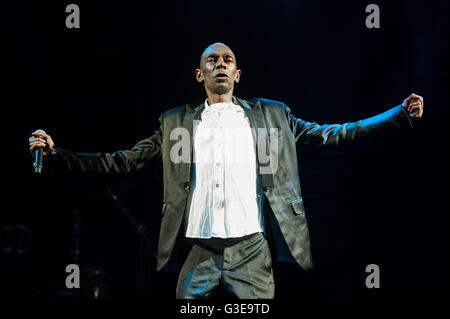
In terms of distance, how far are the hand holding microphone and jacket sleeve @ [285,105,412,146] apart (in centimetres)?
140

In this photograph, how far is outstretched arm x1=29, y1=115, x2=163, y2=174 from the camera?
2680 millimetres

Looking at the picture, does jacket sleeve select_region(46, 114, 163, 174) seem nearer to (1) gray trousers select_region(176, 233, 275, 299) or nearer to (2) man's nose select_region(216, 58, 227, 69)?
(2) man's nose select_region(216, 58, 227, 69)

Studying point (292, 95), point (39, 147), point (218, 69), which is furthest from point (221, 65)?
point (292, 95)

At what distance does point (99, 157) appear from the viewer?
2.81 m

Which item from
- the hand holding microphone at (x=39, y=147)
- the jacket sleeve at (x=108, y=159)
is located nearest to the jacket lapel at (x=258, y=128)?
the jacket sleeve at (x=108, y=159)

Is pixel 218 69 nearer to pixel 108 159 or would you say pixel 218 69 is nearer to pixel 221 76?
pixel 221 76

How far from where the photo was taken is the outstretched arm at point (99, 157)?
105 inches

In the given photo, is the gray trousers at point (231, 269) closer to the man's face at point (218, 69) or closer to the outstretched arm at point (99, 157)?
the outstretched arm at point (99, 157)

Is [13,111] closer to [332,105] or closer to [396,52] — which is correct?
[332,105]

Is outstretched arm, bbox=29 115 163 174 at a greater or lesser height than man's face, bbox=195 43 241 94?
lesser

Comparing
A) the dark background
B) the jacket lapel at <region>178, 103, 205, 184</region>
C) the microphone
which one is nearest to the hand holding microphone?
the microphone

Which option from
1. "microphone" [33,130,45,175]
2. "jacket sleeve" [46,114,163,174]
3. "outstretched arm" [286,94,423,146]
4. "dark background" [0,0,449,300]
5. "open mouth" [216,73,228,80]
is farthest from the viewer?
"dark background" [0,0,449,300]

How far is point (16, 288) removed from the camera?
13.9ft

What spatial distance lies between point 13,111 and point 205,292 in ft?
9.91
